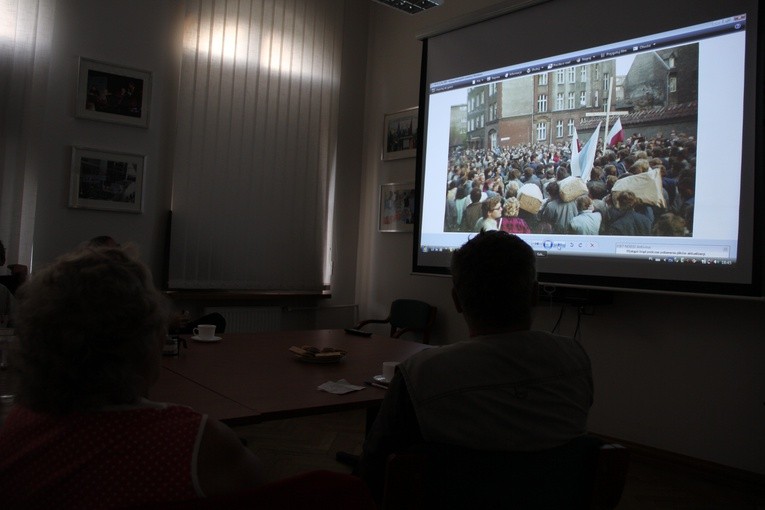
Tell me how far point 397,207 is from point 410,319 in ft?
3.36

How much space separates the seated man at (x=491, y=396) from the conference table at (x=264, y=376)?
0.49 metres

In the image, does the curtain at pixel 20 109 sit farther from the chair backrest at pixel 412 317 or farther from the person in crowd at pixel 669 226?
the person in crowd at pixel 669 226

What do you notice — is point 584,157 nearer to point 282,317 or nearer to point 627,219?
point 627,219

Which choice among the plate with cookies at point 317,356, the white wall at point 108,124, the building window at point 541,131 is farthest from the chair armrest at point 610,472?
the white wall at point 108,124

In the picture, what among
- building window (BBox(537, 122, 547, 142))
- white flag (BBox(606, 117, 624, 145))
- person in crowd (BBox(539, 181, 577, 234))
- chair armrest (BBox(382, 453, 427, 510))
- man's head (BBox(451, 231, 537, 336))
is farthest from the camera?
building window (BBox(537, 122, 547, 142))

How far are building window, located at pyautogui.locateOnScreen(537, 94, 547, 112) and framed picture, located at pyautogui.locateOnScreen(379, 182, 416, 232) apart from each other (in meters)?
1.53

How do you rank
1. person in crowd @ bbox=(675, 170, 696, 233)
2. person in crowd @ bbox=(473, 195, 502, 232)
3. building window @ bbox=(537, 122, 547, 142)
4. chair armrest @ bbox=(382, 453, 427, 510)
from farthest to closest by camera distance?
person in crowd @ bbox=(473, 195, 502, 232)
building window @ bbox=(537, 122, 547, 142)
person in crowd @ bbox=(675, 170, 696, 233)
chair armrest @ bbox=(382, 453, 427, 510)

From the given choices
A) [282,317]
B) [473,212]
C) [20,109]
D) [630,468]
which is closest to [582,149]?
[473,212]

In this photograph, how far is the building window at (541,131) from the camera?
3889mm

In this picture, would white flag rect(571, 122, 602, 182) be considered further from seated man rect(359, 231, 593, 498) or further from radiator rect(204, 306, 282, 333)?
radiator rect(204, 306, 282, 333)

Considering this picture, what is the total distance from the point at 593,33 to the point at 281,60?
274 centimetres

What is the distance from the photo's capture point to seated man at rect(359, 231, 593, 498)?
47.0 inches

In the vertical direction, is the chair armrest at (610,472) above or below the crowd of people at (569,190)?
below

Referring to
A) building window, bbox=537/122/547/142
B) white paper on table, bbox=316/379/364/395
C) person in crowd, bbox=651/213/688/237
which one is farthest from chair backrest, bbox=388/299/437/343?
white paper on table, bbox=316/379/364/395
